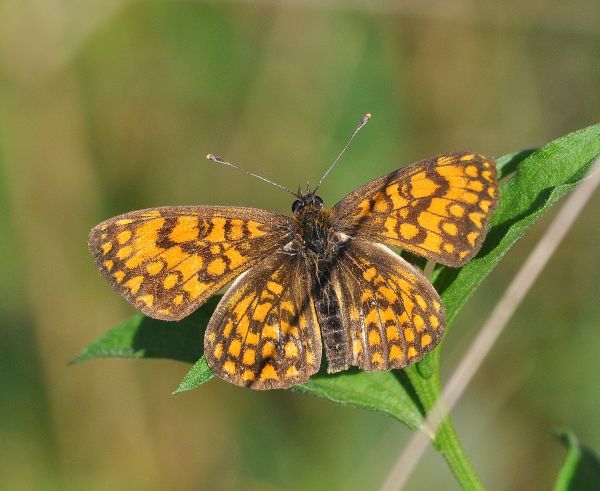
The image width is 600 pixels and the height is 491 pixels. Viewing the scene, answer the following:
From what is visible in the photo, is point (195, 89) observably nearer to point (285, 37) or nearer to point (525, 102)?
point (285, 37)

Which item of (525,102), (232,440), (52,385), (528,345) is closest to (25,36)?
(52,385)

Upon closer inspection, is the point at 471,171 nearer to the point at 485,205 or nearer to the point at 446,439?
the point at 485,205

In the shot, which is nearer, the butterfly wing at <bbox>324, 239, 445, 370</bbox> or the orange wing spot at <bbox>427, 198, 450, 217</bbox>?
the butterfly wing at <bbox>324, 239, 445, 370</bbox>

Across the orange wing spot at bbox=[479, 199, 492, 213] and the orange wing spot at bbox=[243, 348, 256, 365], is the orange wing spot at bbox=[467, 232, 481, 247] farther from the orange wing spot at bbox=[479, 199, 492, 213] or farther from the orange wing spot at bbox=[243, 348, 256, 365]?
the orange wing spot at bbox=[243, 348, 256, 365]

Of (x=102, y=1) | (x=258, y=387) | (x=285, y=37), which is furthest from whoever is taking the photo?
(x=285, y=37)

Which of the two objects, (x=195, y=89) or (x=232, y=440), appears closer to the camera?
(x=232, y=440)

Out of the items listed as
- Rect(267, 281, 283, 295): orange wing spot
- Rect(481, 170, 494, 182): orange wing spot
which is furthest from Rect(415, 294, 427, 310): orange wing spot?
Rect(267, 281, 283, 295): orange wing spot

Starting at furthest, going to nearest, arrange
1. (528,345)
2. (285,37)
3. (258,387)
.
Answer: (285,37)
(528,345)
(258,387)

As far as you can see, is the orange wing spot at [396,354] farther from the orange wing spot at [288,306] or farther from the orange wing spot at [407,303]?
the orange wing spot at [288,306]

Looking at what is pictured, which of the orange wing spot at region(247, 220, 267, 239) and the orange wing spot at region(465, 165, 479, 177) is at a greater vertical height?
the orange wing spot at region(465, 165, 479, 177)
